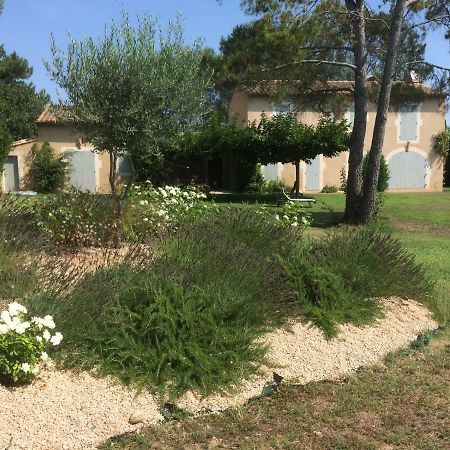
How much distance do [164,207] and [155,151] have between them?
78 centimetres

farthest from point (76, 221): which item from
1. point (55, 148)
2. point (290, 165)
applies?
point (290, 165)

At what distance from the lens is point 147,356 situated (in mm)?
3689

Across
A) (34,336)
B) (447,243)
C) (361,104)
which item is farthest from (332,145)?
(34,336)

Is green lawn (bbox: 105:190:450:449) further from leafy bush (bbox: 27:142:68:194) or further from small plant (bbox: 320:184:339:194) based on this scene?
small plant (bbox: 320:184:339:194)

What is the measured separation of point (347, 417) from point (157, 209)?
437 centimetres

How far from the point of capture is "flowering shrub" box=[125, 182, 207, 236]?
6.80 metres

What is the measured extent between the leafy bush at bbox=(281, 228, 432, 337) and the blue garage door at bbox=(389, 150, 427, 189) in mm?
24754

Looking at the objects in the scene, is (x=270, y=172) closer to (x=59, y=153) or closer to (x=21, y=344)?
(x=59, y=153)

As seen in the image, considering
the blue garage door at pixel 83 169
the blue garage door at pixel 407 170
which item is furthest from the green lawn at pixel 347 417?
the blue garage door at pixel 407 170

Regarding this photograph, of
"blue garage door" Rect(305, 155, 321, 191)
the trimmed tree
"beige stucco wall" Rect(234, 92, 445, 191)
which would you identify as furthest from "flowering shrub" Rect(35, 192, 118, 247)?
"blue garage door" Rect(305, 155, 321, 191)

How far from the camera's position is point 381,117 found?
12.9m

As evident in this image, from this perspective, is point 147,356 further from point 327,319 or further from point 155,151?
point 155,151

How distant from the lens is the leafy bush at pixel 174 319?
3674mm

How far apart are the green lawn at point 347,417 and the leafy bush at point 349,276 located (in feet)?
2.04
